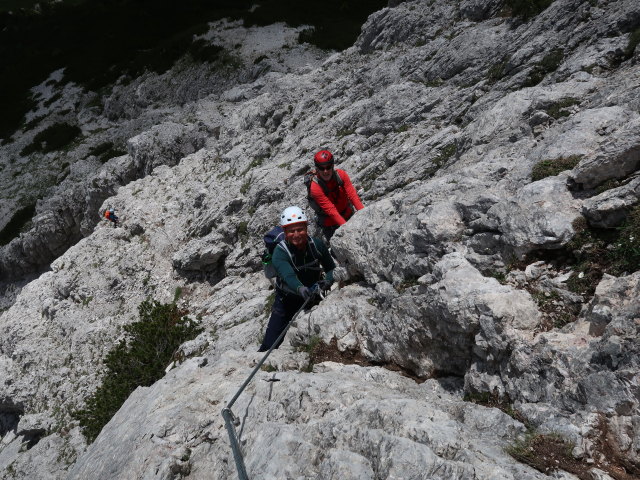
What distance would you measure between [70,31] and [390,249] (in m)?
65.7

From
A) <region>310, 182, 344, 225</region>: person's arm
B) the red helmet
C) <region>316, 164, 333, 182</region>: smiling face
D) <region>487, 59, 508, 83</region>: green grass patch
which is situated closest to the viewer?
the red helmet

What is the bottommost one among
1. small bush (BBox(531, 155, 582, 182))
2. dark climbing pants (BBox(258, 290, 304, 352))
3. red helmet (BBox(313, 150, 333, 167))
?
dark climbing pants (BBox(258, 290, 304, 352))

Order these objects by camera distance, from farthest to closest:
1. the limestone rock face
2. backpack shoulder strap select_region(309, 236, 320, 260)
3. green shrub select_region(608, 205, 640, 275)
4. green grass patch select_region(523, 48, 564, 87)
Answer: green grass patch select_region(523, 48, 564, 87)
backpack shoulder strap select_region(309, 236, 320, 260)
green shrub select_region(608, 205, 640, 275)
the limestone rock face

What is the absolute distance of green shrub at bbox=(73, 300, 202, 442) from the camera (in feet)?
41.4

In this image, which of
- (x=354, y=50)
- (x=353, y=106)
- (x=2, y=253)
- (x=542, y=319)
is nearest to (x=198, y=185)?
(x=353, y=106)

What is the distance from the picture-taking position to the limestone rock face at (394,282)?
182 inches

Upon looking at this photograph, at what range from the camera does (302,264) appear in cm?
823

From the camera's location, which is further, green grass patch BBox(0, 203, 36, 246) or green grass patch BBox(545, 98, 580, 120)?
green grass patch BBox(0, 203, 36, 246)

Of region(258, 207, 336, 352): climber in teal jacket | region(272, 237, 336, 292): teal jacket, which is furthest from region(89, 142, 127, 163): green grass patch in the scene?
region(272, 237, 336, 292): teal jacket

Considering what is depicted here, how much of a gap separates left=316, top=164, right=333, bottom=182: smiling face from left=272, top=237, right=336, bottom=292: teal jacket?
6.06ft

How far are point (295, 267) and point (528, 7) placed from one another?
14769mm

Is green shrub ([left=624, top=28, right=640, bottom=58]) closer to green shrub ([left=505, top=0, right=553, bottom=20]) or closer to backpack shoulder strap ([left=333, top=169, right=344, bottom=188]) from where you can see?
green shrub ([left=505, top=0, right=553, bottom=20])

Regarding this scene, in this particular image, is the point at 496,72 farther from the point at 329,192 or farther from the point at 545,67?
the point at 329,192

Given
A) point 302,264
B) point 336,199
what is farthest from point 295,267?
point 336,199
